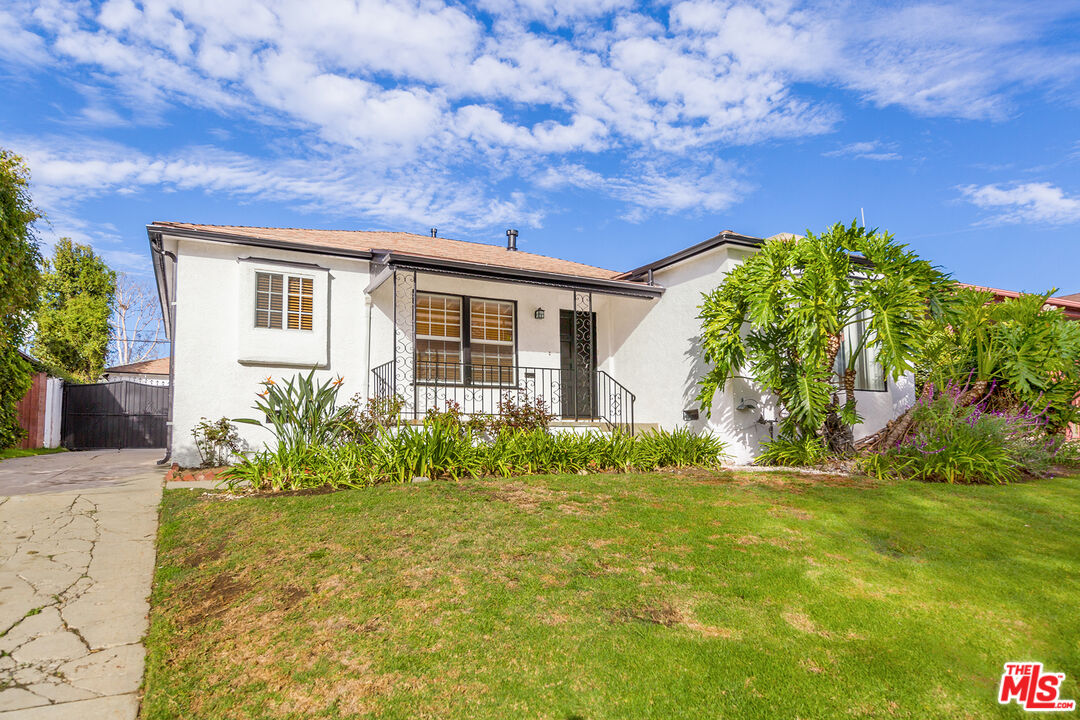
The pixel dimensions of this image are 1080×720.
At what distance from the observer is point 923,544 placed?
475 cm

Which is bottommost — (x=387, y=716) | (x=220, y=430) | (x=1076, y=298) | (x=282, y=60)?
(x=387, y=716)

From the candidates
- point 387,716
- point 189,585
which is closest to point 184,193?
point 189,585

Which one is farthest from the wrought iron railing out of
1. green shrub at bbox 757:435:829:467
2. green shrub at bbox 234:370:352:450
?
green shrub at bbox 757:435:829:467

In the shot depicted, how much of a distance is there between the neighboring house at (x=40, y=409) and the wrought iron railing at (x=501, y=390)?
1001 centimetres

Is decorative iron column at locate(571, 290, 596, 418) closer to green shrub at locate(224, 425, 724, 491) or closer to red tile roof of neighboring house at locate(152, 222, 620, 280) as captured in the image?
red tile roof of neighboring house at locate(152, 222, 620, 280)

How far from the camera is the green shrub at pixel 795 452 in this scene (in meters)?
8.61

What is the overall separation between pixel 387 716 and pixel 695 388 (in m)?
8.23

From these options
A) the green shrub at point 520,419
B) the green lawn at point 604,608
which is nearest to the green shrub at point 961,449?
the green lawn at point 604,608

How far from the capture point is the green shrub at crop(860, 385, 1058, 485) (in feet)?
24.7

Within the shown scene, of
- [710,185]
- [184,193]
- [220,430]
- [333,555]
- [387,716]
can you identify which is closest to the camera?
[387,716]

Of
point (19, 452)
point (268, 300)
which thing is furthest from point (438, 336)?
point (19, 452)

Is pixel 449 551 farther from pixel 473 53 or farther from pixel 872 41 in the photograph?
pixel 872 41

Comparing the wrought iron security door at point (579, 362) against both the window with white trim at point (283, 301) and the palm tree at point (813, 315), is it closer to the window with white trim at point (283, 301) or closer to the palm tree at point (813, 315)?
the palm tree at point (813, 315)

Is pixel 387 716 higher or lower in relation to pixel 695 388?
lower
